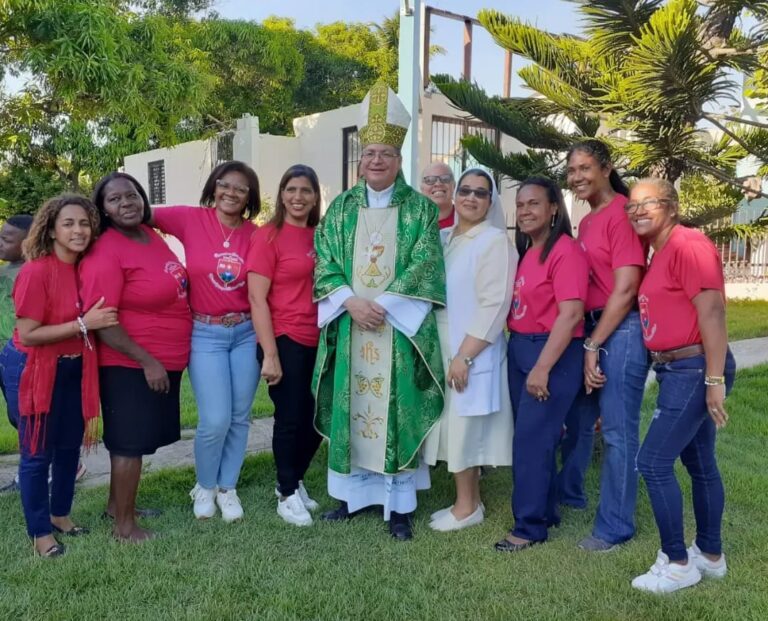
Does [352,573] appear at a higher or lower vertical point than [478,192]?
lower

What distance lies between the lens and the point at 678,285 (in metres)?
2.69

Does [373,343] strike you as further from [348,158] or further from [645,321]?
[348,158]

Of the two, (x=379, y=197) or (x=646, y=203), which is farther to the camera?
(x=379, y=197)

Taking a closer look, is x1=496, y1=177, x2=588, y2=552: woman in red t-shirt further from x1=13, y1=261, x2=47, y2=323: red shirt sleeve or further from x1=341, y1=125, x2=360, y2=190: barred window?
x1=341, y1=125, x2=360, y2=190: barred window

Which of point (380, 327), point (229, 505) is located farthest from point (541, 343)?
point (229, 505)

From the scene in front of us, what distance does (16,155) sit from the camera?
677 inches

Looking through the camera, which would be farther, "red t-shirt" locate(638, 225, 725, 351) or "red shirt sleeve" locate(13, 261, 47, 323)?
"red shirt sleeve" locate(13, 261, 47, 323)

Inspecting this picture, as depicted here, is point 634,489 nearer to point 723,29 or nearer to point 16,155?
point 723,29

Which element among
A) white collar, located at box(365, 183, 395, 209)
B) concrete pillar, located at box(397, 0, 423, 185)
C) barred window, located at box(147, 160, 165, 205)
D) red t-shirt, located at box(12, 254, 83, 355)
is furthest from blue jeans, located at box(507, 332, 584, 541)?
barred window, located at box(147, 160, 165, 205)

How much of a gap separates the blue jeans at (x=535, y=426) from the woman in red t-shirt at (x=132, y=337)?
1.62 metres

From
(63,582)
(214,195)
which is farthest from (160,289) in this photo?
(63,582)

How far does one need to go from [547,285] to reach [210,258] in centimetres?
161

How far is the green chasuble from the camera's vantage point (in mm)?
3391

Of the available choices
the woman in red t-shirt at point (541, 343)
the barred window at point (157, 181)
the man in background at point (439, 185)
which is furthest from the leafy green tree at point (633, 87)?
the barred window at point (157, 181)
